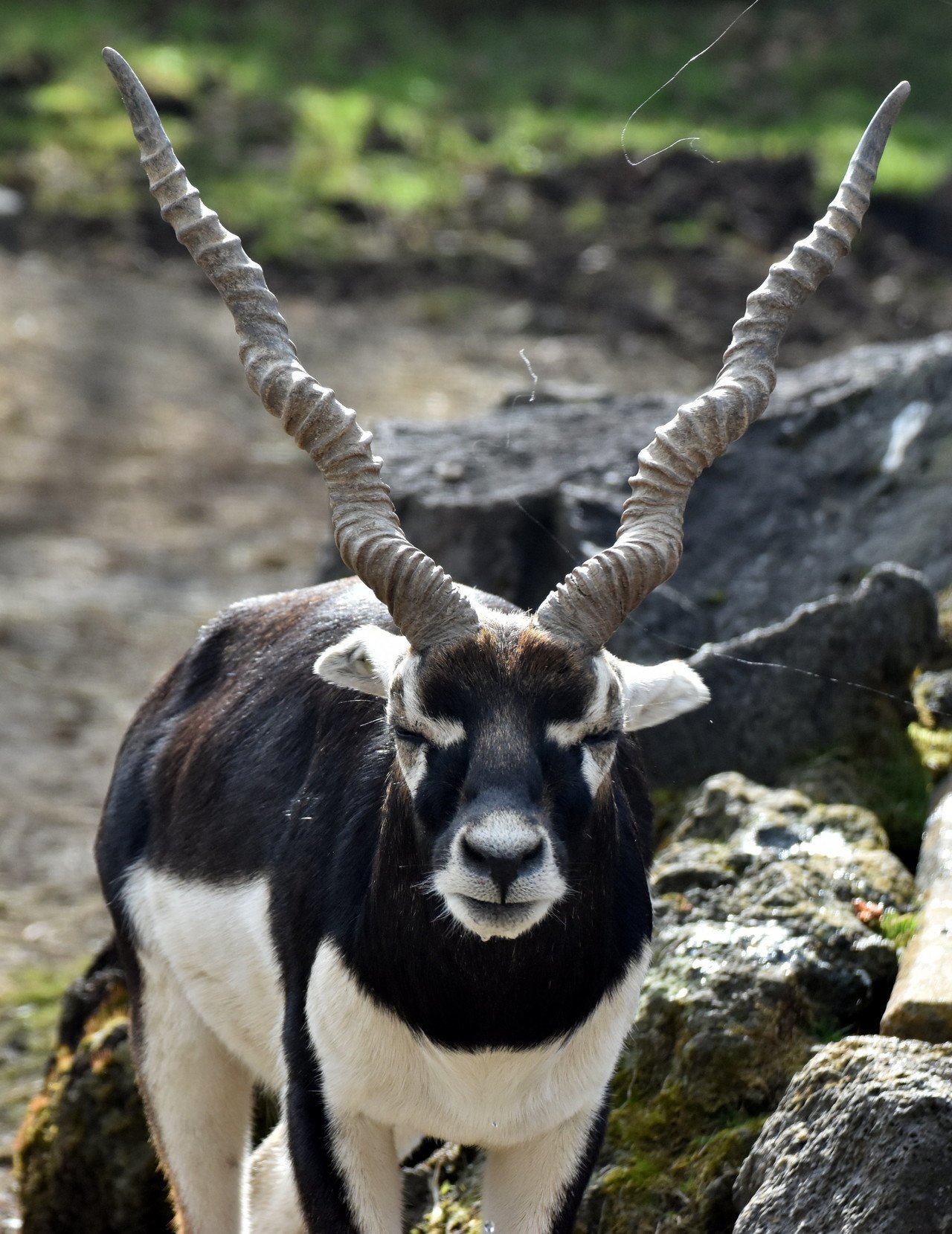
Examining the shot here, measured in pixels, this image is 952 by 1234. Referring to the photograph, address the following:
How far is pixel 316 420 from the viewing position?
430 centimetres

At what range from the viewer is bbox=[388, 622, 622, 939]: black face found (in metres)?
3.68

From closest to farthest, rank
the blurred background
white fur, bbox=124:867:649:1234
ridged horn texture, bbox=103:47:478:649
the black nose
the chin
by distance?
the black nose
the chin
ridged horn texture, bbox=103:47:478:649
white fur, bbox=124:867:649:1234
the blurred background

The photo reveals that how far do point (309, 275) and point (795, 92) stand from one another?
812cm

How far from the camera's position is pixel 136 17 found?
2236 cm

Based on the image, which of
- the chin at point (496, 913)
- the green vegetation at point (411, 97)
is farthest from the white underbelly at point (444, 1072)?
the green vegetation at point (411, 97)

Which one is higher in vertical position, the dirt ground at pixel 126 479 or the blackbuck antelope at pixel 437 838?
the dirt ground at pixel 126 479

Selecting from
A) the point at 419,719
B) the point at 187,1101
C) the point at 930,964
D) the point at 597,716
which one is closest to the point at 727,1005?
the point at 930,964

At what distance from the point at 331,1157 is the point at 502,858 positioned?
1190 millimetres

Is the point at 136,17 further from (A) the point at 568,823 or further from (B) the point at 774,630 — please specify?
(A) the point at 568,823

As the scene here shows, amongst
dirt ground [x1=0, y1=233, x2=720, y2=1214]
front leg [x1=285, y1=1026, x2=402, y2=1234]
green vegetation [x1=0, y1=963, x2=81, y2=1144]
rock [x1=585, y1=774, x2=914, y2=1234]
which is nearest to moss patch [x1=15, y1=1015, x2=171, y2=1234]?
dirt ground [x1=0, y1=233, x2=720, y2=1214]

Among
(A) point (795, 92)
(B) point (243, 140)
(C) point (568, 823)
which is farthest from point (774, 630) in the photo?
(A) point (795, 92)

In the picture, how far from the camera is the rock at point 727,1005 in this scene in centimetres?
473

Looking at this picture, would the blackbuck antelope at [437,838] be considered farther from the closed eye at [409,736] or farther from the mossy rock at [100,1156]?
the mossy rock at [100,1156]

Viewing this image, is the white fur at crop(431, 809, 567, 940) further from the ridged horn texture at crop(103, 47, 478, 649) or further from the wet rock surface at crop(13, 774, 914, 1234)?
the wet rock surface at crop(13, 774, 914, 1234)
